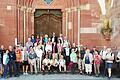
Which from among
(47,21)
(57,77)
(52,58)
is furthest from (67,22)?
(57,77)

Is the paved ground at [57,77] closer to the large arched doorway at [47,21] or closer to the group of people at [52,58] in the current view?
the group of people at [52,58]

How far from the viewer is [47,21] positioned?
21.6m

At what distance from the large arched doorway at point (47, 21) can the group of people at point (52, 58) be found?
204 cm

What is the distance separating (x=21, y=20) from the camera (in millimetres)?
20312

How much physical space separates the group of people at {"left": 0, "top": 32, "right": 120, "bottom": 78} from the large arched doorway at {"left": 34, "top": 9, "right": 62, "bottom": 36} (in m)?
2.04

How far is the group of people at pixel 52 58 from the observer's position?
17.8m

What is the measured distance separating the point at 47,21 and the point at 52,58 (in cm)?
357

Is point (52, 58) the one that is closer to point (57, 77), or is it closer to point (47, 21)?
point (57, 77)

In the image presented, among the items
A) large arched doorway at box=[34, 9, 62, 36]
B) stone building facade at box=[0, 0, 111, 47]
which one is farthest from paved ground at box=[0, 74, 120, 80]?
large arched doorway at box=[34, 9, 62, 36]

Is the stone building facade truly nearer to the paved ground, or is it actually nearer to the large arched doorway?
the large arched doorway

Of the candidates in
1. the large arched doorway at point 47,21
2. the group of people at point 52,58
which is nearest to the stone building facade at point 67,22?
the large arched doorway at point 47,21

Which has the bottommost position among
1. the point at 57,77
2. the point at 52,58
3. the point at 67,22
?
the point at 57,77

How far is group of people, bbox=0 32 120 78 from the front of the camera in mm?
17750

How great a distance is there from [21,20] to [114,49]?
5.00 meters
